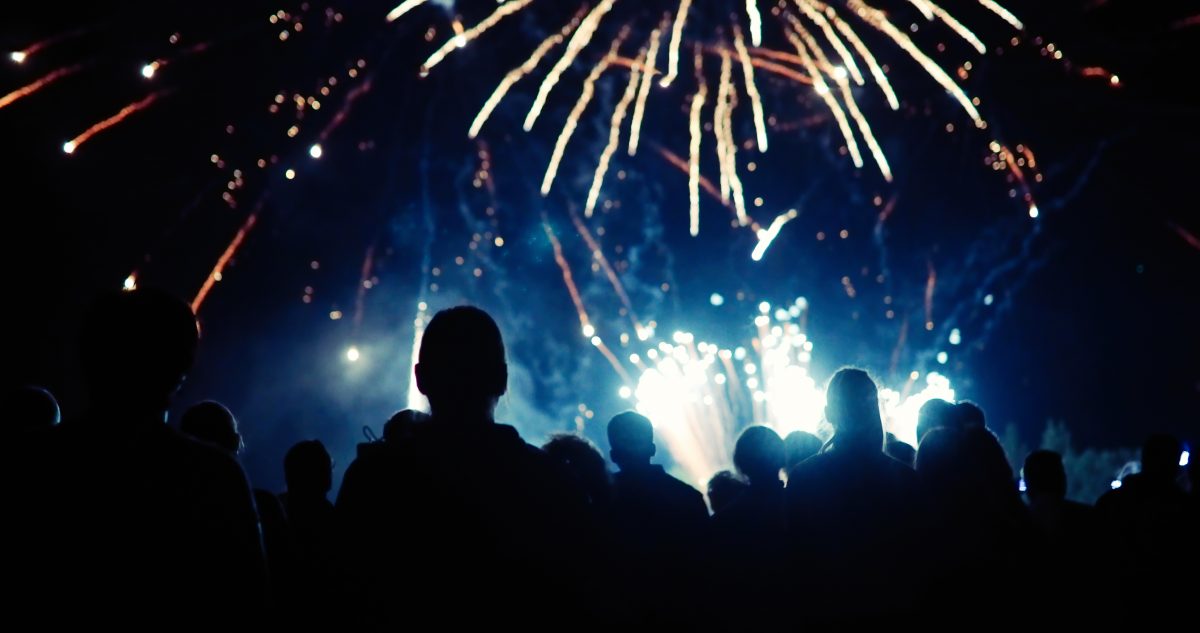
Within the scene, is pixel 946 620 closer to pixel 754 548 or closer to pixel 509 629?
pixel 754 548

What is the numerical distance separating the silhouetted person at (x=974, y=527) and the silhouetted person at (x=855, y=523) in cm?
13

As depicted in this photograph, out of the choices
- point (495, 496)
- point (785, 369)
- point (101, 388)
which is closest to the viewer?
point (101, 388)

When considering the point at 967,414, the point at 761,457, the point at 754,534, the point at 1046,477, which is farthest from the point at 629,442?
the point at 1046,477

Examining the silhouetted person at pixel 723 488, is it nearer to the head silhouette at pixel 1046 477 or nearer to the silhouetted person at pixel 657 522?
the silhouetted person at pixel 657 522

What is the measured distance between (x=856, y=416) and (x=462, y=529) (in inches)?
79.4

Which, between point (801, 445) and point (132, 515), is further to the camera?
point (801, 445)

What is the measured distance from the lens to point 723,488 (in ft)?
19.4

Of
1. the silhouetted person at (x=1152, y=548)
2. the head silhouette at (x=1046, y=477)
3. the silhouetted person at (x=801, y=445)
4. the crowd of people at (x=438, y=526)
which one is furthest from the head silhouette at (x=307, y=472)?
the silhouetted person at (x=1152, y=548)

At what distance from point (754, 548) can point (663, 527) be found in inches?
17.8

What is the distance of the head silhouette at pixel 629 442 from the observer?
5.04 meters

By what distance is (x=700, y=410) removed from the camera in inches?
1185

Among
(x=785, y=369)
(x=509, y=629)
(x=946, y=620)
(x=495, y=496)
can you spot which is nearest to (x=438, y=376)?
(x=495, y=496)

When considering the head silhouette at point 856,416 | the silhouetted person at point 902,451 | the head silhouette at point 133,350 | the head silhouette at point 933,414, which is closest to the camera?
the head silhouette at point 133,350

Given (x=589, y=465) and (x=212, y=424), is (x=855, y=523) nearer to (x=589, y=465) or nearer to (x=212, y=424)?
(x=589, y=465)
